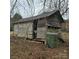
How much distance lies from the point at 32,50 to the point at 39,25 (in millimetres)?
298

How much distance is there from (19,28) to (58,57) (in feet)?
1.88

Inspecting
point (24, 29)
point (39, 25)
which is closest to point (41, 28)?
point (39, 25)

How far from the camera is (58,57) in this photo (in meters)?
2.06

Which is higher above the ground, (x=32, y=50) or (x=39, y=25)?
(x=39, y=25)

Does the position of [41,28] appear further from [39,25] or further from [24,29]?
[24,29]

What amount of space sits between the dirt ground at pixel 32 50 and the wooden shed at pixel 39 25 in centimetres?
8

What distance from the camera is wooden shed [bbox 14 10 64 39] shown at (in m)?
1.97

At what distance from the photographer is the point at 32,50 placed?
1.98 metres

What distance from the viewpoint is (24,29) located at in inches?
77.7

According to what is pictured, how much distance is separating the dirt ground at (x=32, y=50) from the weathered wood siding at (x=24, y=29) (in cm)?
6

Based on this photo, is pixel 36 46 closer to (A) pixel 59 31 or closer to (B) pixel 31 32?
(B) pixel 31 32

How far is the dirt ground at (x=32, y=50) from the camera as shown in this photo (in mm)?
1938

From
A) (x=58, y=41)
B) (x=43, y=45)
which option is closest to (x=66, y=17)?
(x=58, y=41)

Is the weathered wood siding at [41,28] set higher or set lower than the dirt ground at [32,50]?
higher
